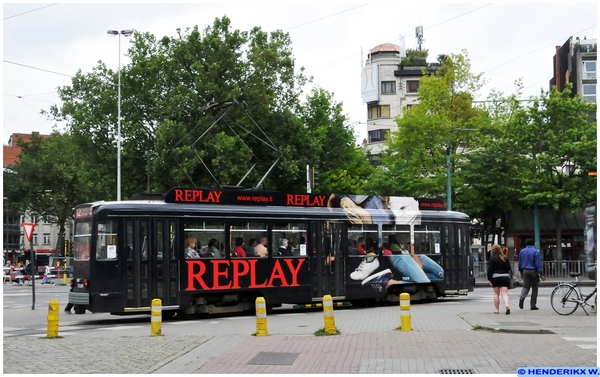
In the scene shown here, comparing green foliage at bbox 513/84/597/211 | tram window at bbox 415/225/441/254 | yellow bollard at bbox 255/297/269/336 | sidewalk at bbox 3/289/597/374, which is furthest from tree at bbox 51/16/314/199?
yellow bollard at bbox 255/297/269/336

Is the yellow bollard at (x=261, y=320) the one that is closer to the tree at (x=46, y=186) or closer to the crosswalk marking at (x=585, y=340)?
the crosswalk marking at (x=585, y=340)

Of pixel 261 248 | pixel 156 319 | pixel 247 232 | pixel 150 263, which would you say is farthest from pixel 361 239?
pixel 156 319

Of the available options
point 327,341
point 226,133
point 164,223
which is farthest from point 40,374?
point 226,133

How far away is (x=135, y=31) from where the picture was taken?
→ 49.8 metres

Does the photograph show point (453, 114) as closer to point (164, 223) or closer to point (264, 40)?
point (264, 40)

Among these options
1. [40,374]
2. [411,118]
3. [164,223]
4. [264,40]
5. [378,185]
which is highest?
[264,40]

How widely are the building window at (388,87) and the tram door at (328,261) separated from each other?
68.3 meters

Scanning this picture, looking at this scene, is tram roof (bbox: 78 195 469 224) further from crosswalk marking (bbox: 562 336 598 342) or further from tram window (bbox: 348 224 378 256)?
crosswalk marking (bbox: 562 336 598 342)

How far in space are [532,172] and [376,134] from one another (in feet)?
151

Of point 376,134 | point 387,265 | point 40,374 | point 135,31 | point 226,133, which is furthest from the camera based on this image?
point 376,134

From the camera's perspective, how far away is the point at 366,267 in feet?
79.8

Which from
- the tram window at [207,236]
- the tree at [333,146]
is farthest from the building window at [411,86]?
the tram window at [207,236]

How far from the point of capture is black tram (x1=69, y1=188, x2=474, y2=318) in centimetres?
2003

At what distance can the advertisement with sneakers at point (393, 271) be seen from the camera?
79.8 ft
